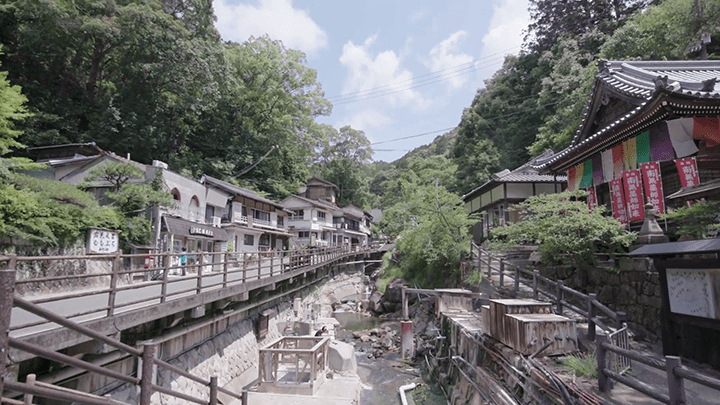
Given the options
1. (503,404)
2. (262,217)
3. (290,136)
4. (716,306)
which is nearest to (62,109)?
(262,217)

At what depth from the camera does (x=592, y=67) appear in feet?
83.3

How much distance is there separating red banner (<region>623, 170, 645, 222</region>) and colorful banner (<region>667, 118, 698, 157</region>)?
1.56 meters

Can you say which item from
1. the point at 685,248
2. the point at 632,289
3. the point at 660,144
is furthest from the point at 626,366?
the point at 660,144

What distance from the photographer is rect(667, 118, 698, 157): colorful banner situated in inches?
448

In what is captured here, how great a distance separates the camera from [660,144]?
1216 cm

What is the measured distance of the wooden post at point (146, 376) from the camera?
3.52 metres

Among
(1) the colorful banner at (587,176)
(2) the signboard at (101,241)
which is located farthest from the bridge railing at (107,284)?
(1) the colorful banner at (587,176)

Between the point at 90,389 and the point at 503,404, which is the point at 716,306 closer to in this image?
the point at 503,404

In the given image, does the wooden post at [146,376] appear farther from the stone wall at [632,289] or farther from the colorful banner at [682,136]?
the colorful banner at [682,136]

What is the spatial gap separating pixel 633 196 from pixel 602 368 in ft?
29.9

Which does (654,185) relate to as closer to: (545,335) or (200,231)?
(545,335)

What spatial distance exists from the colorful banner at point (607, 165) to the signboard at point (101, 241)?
19931 mm

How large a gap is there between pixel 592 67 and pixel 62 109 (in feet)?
133

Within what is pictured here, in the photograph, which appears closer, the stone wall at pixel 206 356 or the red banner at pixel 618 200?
the stone wall at pixel 206 356
